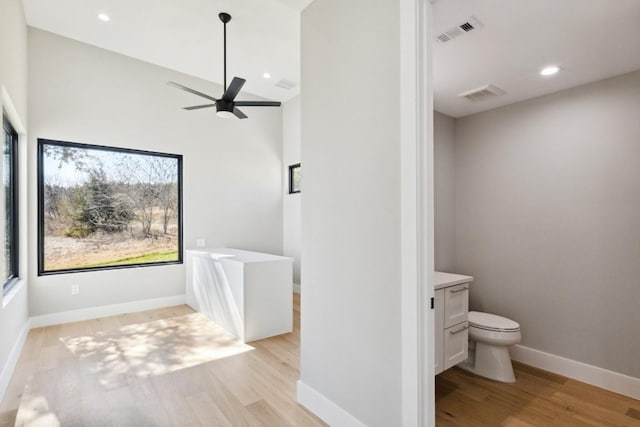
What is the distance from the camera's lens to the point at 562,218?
2.79 m

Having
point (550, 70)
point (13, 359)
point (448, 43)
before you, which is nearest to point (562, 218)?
point (550, 70)

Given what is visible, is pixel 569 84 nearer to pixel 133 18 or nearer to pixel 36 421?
pixel 133 18

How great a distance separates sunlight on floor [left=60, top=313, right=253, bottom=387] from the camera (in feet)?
8.76

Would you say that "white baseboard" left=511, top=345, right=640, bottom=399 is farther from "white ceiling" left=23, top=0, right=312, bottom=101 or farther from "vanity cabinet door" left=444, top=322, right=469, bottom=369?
"white ceiling" left=23, top=0, right=312, bottom=101

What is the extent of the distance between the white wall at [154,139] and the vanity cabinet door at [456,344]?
3.69 metres

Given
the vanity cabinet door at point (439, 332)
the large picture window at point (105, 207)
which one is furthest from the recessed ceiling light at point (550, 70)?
the large picture window at point (105, 207)

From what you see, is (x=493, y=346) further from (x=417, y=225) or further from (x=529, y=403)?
(x=417, y=225)

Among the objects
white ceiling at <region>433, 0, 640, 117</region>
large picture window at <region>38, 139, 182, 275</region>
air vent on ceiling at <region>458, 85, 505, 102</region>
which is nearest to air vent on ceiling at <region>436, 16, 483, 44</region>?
white ceiling at <region>433, 0, 640, 117</region>

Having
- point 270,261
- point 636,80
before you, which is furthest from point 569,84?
point 270,261

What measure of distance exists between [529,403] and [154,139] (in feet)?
16.4

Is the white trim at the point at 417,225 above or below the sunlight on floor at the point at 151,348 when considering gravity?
above

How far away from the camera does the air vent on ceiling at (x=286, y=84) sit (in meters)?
4.83

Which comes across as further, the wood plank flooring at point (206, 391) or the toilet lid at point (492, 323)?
the toilet lid at point (492, 323)

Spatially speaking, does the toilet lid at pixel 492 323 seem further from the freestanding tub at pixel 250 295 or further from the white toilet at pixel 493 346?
the freestanding tub at pixel 250 295
